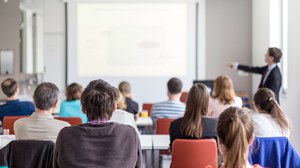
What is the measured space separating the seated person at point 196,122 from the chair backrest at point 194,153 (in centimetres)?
27

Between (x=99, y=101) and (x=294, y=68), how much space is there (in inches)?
170

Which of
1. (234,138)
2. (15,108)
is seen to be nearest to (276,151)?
(234,138)

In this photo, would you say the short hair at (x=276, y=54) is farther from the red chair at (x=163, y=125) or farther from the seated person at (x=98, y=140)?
the seated person at (x=98, y=140)

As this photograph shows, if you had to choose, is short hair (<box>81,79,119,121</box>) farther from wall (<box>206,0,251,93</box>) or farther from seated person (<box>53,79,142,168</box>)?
wall (<box>206,0,251,93</box>)

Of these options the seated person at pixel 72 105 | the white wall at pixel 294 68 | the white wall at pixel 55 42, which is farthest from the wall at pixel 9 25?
the white wall at pixel 294 68

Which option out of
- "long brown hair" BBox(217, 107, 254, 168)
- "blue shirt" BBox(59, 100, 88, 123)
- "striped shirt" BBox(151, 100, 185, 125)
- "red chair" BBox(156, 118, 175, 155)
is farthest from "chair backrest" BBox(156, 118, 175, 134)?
"long brown hair" BBox(217, 107, 254, 168)

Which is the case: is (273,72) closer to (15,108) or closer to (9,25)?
(15,108)

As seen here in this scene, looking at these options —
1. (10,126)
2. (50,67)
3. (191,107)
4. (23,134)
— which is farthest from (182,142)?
(50,67)

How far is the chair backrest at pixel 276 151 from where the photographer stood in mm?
3207

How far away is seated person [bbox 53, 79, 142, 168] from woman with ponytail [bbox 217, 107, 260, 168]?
0.61m

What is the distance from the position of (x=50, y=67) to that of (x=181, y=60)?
2.65 metres

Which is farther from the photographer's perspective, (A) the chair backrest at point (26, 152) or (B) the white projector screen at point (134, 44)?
(B) the white projector screen at point (134, 44)

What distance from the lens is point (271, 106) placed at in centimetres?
362

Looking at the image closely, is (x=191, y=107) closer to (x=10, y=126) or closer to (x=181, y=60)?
(x=10, y=126)
